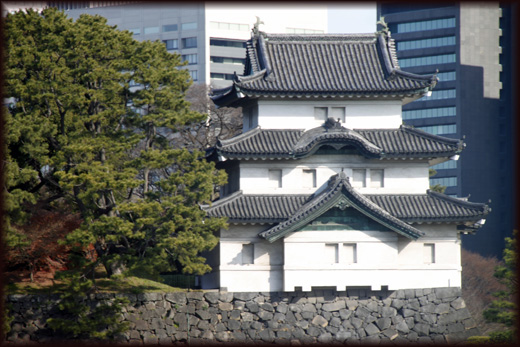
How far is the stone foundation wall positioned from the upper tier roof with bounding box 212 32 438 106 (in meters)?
10.1

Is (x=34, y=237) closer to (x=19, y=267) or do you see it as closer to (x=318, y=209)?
(x=19, y=267)

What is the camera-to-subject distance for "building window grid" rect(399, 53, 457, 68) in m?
108

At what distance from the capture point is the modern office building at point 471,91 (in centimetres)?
10419

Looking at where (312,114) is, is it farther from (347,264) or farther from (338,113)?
(347,264)

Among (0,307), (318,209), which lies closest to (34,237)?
(0,307)

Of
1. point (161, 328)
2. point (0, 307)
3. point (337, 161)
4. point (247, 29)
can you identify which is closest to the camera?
point (0, 307)

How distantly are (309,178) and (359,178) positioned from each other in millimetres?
2518

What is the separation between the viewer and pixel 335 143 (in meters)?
44.0

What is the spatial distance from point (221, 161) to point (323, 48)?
817 centimetres

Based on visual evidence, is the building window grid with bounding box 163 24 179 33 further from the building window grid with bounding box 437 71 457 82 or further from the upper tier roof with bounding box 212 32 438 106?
the upper tier roof with bounding box 212 32 438 106

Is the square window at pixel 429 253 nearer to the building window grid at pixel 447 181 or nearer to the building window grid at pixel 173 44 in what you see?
the building window grid at pixel 447 181

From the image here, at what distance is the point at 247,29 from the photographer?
119250mm

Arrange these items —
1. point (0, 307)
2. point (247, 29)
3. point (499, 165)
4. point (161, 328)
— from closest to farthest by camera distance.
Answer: point (0, 307)
point (161, 328)
point (499, 165)
point (247, 29)

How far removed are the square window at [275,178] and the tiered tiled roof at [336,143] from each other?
1302 millimetres
